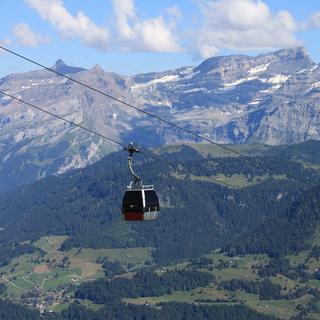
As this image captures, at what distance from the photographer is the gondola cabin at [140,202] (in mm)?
52188

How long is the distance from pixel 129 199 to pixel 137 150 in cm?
306

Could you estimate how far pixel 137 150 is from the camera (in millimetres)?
50938

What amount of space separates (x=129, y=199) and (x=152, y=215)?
161 centimetres

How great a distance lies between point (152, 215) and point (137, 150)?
4.12 metres

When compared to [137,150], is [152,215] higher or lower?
lower

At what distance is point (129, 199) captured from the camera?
5238 cm

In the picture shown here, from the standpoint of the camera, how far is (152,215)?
5284 centimetres

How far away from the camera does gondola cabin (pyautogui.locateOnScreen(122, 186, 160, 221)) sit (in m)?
52.2

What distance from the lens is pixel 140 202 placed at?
52.2 metres
